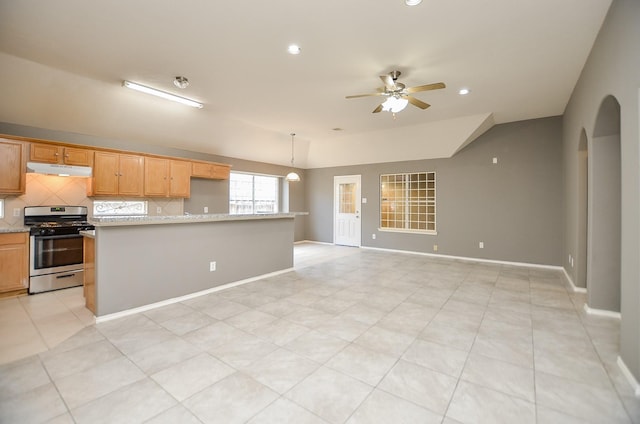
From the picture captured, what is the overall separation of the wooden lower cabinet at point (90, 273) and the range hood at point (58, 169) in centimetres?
159

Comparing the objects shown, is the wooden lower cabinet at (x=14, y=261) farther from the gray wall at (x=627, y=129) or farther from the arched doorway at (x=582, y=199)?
the arched doorway at (x=582, y=199)

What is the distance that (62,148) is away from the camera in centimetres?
424

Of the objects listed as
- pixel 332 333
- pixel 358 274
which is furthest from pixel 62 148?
pixel 358 274

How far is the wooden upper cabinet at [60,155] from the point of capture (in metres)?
4.04

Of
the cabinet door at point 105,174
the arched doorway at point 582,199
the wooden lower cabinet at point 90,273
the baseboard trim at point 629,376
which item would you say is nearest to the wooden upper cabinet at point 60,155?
the cabinet door at point 105,174

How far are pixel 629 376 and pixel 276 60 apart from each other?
431 centimetres

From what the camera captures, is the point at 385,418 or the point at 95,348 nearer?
the point at 385,418

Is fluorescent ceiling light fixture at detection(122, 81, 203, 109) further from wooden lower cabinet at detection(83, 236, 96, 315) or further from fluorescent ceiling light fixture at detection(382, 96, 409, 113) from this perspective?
fluorescent ceiling light fixture at detection(382, 96, 409, 113)

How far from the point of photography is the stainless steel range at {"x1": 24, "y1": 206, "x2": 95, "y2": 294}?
13.1ft

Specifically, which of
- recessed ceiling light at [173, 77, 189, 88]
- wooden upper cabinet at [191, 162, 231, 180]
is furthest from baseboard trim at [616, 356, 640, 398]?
wooden upper cabinet at [191, 162, 231, 180]

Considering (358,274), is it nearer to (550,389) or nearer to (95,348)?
(550,389)

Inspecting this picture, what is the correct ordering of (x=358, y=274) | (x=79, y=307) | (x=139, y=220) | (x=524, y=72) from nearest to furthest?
1. (x=139, y=220)
2. (x=79, y=307)
3. (x=524, y=72)
4. (x=358, y=274)

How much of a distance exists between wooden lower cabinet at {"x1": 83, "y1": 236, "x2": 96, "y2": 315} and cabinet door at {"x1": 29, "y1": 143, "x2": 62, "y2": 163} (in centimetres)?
181

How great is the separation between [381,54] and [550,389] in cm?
345
